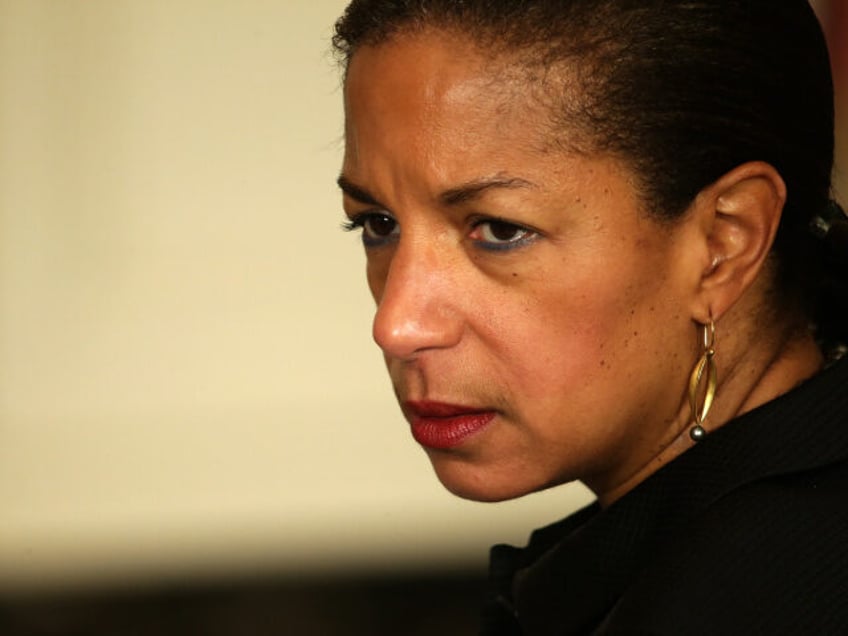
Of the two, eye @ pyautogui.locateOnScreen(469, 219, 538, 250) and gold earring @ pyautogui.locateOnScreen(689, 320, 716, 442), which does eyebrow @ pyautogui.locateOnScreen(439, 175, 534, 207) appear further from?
gold earring @ pyautogui.locateOnScreen(689, 320, 716, 442)

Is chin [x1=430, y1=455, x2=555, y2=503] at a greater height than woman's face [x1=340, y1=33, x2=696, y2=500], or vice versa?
woman's face [x1=340, y1=33, x2=696, y2=500]

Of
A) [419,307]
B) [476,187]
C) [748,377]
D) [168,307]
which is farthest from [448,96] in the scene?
[168,307]

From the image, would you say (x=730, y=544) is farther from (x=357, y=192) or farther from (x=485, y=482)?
(x=357, y=192)

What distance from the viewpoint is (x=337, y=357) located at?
3.72 m

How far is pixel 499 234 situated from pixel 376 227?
19 centimetres

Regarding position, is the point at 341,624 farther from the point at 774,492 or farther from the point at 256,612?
the point at 774,492

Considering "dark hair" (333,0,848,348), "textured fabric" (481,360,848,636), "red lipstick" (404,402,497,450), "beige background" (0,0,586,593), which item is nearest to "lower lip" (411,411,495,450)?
"red lipstick" (404,402,497,450)

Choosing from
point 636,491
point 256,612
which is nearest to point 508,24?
point 636,491

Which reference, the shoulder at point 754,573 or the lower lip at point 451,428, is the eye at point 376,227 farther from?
the shoulder at point 754,573

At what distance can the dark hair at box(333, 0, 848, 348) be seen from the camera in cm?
144

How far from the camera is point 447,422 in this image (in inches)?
60.9

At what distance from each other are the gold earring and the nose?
235 mm

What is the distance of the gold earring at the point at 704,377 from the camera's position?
1528 mm

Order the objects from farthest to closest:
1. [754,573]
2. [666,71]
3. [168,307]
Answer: [168,307] < [666,71] < [754,573]
